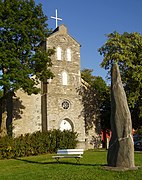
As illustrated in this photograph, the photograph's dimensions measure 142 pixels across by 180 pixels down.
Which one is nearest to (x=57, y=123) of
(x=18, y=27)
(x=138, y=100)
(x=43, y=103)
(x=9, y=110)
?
(x=43, y=103)

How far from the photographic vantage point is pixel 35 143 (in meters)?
24.7

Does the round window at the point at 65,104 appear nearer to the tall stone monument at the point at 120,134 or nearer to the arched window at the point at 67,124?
the arched window at the point at 67,124

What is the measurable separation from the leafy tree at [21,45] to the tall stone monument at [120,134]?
1409 cm

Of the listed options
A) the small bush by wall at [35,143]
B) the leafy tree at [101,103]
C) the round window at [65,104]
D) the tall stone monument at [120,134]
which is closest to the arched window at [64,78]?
the round window at [65,104]

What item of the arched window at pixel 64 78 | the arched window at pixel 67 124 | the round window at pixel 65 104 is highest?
the arched window at pixel 64 78

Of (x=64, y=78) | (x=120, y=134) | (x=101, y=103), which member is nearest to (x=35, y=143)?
(x=64, y=78)

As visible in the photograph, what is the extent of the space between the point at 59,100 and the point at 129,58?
859 cm

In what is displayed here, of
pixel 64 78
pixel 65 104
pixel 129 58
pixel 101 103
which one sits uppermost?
pixel 129 58

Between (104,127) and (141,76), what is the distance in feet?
40.0

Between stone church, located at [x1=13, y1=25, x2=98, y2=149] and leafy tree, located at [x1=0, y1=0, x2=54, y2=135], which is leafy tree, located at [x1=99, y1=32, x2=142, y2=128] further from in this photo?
leafy tree, located at [x1=0, y1=0, x2=54, y2=135]

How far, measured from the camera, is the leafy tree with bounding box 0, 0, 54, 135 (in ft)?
85.2

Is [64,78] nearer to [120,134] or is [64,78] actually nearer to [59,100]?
[59,100]

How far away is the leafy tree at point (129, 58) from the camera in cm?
3023

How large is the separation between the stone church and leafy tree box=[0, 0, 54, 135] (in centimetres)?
373
